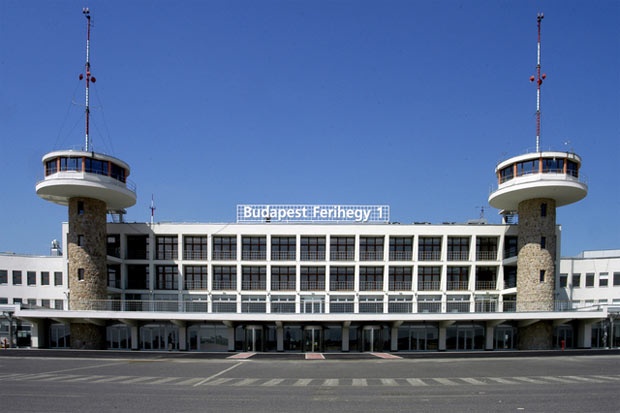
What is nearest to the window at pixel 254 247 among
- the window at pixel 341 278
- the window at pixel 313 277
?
the window at pixel 313 277

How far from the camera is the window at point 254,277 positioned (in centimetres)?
4372

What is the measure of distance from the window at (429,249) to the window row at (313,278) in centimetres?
101

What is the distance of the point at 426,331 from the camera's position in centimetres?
4031

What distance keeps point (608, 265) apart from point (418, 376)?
3667 centimetres

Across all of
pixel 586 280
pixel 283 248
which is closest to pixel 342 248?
pixel 283 248

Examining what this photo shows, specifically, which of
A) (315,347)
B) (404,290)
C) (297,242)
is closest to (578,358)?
(404,290)

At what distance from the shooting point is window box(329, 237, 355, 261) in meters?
44.1

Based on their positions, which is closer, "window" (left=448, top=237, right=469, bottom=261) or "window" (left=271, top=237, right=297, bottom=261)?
"window" (left=271, top=237, right=297, bottom=261)

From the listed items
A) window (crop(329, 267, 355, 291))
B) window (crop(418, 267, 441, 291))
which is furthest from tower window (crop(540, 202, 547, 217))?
window (crop(329, 267, 355, 291))

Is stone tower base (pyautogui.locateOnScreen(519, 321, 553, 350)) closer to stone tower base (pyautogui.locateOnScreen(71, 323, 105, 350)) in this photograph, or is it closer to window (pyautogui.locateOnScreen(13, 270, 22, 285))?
stone tower base (pyautogui.locateOnScreen(71, 323, 105, 350))

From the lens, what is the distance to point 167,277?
144 ft

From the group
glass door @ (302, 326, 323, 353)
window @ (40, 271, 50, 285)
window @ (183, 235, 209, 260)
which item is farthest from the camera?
window @ (40, 271, 50, 285)

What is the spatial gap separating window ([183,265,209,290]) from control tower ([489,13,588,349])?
29.5 m

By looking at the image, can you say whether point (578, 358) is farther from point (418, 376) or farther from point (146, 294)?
point (146, 294)
